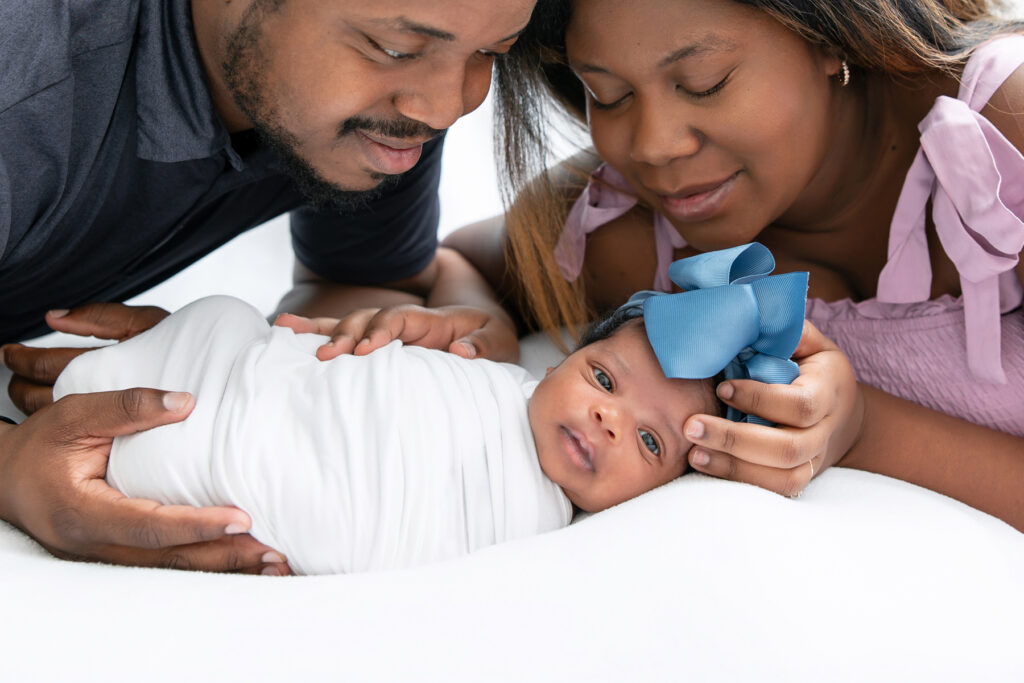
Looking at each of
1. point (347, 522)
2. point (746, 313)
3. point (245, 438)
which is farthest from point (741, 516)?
point (245, 438)

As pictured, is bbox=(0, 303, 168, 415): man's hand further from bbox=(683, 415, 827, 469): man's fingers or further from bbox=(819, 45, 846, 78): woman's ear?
bbox=(819, 45, 846, 78): woman's ear

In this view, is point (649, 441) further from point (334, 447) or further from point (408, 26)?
point (408, 26)

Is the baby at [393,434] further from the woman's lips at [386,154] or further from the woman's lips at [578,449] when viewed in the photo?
the woman's lips at [386,154]

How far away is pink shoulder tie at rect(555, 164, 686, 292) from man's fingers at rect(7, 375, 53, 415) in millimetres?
903

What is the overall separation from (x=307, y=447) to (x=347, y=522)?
0.11m

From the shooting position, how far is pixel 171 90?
128 centimetres

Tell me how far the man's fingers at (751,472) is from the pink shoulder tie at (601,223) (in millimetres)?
648

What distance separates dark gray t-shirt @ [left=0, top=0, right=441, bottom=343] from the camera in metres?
1.08

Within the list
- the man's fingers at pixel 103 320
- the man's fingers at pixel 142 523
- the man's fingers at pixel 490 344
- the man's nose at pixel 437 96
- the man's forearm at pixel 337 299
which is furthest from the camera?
the man's forearm at pixel 337 299

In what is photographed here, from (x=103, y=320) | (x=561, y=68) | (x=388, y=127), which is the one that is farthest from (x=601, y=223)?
(x=103, y=320)

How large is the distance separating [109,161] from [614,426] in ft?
2.80

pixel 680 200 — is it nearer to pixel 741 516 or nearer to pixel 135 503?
pixel 741 516

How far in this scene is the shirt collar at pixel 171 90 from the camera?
48.5 inches

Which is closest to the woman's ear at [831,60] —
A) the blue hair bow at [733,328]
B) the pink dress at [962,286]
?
the pink dress at [962,286]
